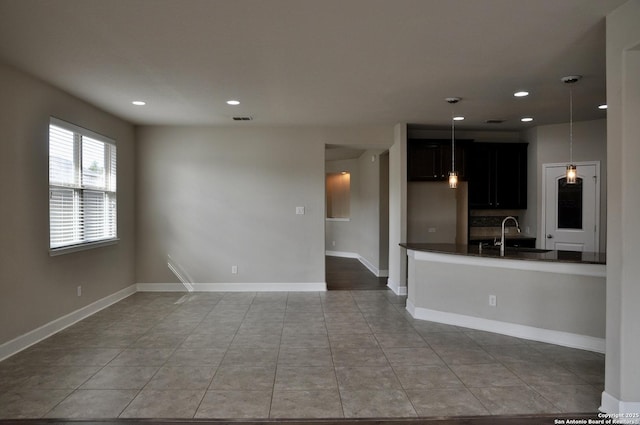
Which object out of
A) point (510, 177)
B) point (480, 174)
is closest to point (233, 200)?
point (480, 174)

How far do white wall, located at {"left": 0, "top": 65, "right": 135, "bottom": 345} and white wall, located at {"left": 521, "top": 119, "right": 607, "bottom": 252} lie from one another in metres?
6.66

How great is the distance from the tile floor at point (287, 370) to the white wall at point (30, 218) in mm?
367

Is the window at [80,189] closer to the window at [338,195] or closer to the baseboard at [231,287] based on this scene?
the baseboard at [231,287]

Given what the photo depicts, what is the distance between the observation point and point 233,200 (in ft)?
22.0

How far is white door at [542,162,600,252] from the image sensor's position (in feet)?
20.4

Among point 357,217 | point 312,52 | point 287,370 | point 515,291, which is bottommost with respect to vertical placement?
point 287,370

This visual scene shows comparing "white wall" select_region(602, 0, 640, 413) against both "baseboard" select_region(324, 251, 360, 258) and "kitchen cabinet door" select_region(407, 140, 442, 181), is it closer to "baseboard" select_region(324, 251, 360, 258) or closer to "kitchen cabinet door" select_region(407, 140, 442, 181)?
"kitchen cabinet door" select_region(407, 140, 442, 181)

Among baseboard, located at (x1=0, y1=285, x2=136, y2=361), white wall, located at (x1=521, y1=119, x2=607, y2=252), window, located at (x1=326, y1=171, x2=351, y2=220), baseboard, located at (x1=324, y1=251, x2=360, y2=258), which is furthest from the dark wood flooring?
baseboard, located at (x1=0, y1=285, x2=136, y2=361)

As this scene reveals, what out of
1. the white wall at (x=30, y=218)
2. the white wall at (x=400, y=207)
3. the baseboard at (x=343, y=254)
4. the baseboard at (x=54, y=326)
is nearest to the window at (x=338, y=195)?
the baseboard at (x=343, y=254)

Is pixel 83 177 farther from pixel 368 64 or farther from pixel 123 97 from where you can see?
pixel 368 64

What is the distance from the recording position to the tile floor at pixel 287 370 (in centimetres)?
286

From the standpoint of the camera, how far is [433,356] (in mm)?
3832

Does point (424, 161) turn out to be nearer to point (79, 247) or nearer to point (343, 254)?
point (343, 254)

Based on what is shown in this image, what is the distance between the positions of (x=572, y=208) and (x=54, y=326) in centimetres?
725
